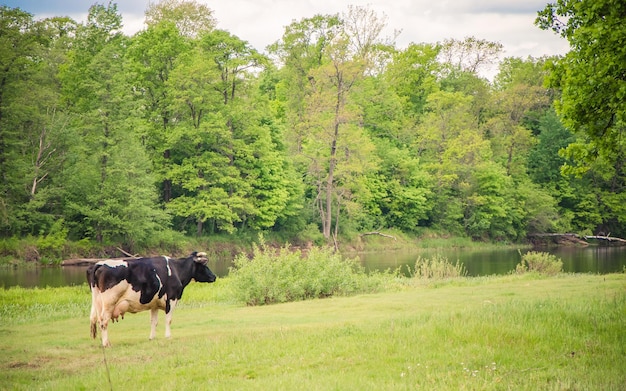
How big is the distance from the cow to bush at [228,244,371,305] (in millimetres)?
6490

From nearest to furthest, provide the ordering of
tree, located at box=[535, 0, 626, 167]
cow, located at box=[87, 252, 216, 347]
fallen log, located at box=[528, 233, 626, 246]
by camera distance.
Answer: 1. tree, located at box=[535, 0, 626, 167]
2. cow, located at box=[87, 252, 216, 347]
3. fallen log, located at box=[528, 233, 626, 246]

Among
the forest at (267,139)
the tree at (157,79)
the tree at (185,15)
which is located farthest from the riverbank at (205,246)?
the tree at (185,15)

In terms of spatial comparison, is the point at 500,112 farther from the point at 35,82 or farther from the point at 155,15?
the point at 35,82

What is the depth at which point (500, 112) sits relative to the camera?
74.9 metres

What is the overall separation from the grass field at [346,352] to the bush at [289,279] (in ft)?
14.3

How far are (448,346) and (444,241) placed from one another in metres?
55.9

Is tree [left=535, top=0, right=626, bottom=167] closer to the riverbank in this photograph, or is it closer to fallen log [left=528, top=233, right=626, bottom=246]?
the riverbank

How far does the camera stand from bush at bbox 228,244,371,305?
828 inches

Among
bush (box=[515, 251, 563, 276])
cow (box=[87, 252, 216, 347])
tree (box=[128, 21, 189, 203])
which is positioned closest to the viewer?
cow (box=[87, 252, 216, 347])

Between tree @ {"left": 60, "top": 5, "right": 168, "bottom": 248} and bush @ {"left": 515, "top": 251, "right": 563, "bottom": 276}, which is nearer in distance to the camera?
bush @ {"left": 515, "top": 251, "right": 563, "bottom": 276}

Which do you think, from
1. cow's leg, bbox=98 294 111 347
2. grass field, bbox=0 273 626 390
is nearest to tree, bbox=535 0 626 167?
grass field, bbox=0 273 626 390

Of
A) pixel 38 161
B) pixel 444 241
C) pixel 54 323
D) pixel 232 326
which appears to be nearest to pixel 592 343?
pixel 232 326

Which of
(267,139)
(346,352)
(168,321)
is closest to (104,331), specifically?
(168,321)

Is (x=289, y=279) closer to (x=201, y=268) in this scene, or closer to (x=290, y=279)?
(x=290, y=279)
